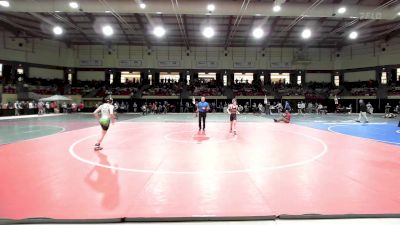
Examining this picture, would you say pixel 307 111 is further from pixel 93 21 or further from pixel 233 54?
pixel 93 21

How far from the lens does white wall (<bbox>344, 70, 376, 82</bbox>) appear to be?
44634mm

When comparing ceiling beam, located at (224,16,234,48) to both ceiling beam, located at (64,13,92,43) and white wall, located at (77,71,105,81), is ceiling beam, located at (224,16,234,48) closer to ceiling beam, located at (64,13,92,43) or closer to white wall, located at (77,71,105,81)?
ceiling beam, located at (64,13,92,43)

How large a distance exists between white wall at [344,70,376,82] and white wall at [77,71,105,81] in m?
40.8

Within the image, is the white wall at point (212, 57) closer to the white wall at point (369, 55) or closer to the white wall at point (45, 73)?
the white wall at point (369, 55)

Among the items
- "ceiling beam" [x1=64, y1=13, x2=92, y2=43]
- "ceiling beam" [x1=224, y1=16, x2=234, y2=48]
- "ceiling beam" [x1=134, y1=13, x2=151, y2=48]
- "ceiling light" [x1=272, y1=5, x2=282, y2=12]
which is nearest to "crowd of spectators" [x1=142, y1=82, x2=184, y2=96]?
"ceiling beam" [x1=134, y1=13, x2=151, y2=48]

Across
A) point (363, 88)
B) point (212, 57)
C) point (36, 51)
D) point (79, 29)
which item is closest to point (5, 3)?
point (79, 29)

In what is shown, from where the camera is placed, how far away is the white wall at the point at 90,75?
47906mm

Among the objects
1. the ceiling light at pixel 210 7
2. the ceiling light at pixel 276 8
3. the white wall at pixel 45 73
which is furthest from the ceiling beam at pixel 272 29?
the white wall at pixel 45 73

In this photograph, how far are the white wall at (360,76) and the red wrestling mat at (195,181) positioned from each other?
131ft

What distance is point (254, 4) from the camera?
2623 cm

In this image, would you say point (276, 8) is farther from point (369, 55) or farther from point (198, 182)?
point (369, 55)

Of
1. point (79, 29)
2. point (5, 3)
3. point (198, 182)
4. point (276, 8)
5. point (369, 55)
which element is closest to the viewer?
point (198, 182)

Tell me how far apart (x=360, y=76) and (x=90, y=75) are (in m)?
44.0

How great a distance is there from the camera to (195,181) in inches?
241
